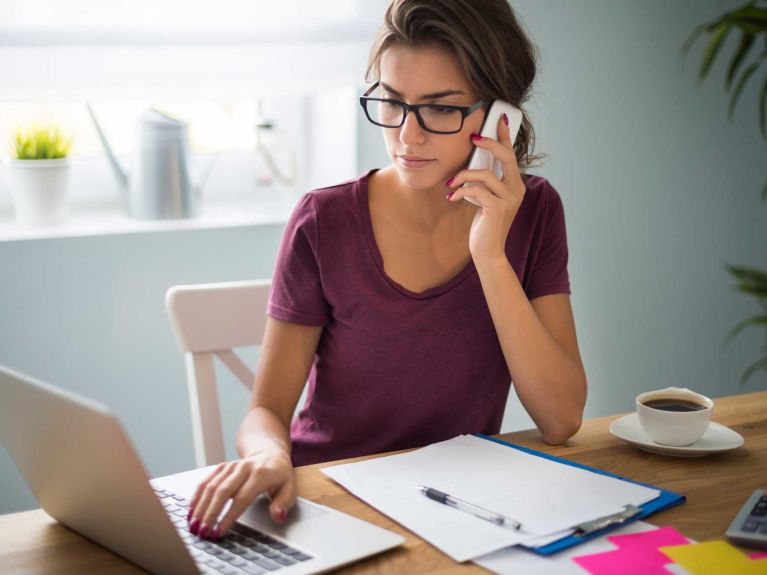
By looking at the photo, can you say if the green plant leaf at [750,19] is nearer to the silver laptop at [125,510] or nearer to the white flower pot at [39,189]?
the silver laptop at [125,510]

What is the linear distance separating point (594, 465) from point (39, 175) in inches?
58.9

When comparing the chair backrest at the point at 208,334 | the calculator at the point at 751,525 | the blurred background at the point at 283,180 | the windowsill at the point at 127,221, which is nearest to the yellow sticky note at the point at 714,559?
the calculator at the point at 751,525

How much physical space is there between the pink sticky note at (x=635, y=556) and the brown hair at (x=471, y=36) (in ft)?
2.28

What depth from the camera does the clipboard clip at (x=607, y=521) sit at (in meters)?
1.00

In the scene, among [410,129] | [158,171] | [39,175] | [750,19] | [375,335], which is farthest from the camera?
[158,171]

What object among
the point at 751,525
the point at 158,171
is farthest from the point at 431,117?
the point at 158,171

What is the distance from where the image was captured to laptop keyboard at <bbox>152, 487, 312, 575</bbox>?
35.9 inches

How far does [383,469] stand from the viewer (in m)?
1.18

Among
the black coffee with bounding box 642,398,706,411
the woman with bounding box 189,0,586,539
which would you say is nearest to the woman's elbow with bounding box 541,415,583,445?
the woman with bounding box 189,0,586,539

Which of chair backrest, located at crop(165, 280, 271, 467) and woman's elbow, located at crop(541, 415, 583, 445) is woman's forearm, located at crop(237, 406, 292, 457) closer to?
chair backrest, located at crop(165, 280, 271, 467)

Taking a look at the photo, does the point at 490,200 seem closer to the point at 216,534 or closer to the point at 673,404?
the point at 673,404

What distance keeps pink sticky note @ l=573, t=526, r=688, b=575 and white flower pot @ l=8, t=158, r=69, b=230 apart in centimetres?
163

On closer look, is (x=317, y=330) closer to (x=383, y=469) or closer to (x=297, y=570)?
(x=383, y=469)

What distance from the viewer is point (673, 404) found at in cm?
130
